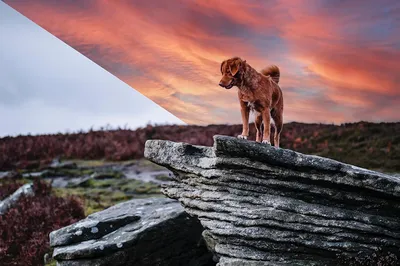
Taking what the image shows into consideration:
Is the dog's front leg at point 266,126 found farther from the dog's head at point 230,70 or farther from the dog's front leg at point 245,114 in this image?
the dog's head at point 230,70

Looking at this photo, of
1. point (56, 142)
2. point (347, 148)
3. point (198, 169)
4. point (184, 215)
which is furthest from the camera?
point (56, 142)

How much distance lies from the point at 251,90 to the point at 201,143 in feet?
56.9

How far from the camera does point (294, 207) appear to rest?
6984mm

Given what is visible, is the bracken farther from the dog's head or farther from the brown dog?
Result: the dog's head

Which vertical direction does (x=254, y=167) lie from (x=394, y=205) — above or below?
above

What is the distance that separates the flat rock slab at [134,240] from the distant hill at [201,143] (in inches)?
477

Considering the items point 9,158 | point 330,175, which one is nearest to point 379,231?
point 330,175

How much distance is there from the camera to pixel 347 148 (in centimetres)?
2211

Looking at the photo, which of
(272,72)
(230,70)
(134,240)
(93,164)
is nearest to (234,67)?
(230,70)

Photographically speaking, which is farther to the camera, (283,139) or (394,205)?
(283,139)

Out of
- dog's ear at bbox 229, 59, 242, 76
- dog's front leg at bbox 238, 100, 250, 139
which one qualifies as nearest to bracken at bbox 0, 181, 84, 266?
dog's front leg at bbox 238, 100, 250, 139

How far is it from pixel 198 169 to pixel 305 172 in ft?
5.75

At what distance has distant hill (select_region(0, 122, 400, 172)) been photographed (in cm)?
2120

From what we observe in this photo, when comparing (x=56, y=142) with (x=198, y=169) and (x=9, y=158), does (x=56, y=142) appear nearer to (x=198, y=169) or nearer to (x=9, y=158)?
(x=9, y=158)
